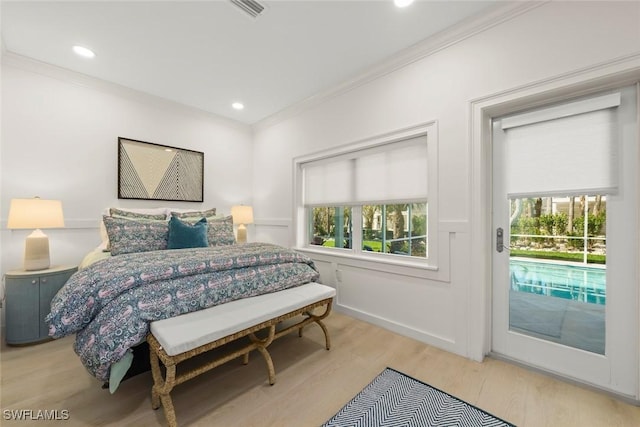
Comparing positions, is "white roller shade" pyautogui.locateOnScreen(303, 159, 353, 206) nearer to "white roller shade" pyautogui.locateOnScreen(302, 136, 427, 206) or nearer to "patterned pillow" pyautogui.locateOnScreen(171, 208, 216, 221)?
"white roller shade" pyautogui.locateOnScreen(302, 136, 427, 206)

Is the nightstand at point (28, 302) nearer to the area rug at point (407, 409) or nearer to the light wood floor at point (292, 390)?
the light wood floor at point (292, 390)

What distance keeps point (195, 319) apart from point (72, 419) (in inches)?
30.6

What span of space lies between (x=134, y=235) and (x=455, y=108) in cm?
306

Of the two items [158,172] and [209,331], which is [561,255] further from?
[158,172]

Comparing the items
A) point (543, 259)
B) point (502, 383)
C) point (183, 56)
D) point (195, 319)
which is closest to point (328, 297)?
point (195, 319)

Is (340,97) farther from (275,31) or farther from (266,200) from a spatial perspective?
(266,200)

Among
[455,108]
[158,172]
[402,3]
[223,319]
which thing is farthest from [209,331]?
[158,172]

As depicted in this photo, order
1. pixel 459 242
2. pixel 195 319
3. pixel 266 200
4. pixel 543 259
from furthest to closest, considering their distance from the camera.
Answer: pixel 266 200
pixel 459 242
pixel 543 259
pixel 195 319

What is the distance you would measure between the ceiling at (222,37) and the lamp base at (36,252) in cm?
170

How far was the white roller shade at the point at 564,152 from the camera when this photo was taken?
5.41 ft

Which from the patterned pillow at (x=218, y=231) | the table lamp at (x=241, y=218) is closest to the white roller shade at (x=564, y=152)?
the patterned pillow at (x=218, y=231)

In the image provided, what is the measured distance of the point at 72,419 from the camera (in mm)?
1407

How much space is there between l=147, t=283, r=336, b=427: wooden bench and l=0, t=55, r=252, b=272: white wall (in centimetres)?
216

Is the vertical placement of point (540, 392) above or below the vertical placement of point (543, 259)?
below
